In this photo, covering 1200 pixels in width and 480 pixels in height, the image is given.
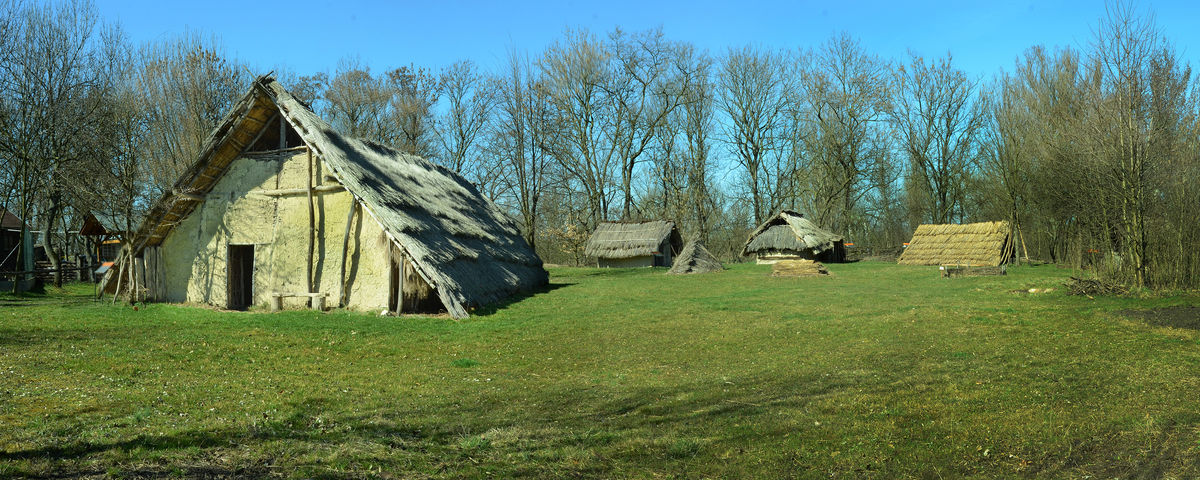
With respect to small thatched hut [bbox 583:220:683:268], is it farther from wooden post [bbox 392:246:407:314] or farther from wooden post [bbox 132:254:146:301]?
wooden post [bbox 132:254:146:301]

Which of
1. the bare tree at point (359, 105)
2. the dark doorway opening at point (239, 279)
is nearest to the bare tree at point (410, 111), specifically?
the bare tree at point (359, 105)

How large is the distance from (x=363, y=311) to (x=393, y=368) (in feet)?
22.2

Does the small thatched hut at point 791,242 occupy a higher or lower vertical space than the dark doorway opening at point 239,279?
higher

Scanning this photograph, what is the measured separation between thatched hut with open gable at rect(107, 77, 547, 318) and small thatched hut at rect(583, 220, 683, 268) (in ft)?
77.8

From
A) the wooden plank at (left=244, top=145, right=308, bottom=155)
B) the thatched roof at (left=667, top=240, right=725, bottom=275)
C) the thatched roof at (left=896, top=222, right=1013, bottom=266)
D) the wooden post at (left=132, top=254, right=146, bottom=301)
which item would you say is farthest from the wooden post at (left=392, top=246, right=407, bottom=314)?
the thatched roof at (left=896, top=222, right=1013, bottom=266)

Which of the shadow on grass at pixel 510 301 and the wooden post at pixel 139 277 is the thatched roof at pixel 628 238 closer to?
the shadow on grass at pixel 510 301

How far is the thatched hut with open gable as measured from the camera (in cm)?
1498

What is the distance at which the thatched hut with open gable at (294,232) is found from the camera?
14984 mm

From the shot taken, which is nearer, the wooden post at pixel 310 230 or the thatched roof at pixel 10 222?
the wooden post at pixel 310 230

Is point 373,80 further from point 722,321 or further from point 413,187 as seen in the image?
point 722,321

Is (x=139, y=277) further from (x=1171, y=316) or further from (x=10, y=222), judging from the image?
(x=1171, y=316)

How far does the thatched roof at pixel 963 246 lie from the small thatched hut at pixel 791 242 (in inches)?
205

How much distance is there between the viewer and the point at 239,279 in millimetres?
17344

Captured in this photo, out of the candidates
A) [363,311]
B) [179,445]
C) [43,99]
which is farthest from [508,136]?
[179,445]
